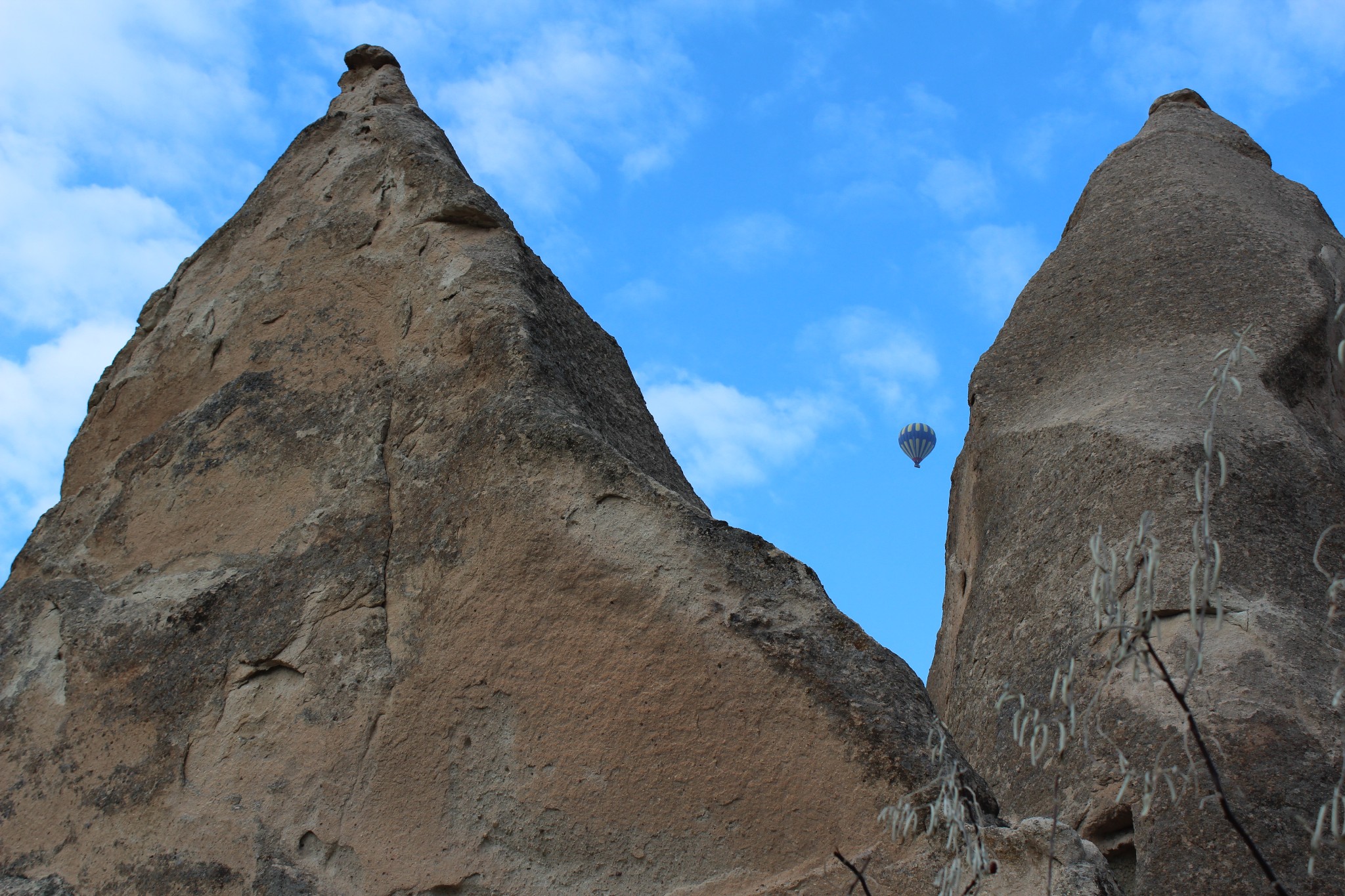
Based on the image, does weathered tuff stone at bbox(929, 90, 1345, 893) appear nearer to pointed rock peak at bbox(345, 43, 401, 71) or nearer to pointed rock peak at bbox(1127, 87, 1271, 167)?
pointed rock peak at bbox(1127, 87, 1271, 167)

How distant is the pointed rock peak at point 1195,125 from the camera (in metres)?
6.50

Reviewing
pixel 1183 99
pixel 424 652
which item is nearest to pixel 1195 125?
pixel 1183 99

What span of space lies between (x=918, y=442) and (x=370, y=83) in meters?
14.7

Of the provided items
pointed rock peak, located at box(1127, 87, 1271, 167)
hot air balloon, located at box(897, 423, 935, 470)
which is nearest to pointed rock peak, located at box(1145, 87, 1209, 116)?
pointed rock peak, located at box(1127, 87, 1271, 167)

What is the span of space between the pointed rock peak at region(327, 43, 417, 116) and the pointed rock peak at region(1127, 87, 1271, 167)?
3.88 metres

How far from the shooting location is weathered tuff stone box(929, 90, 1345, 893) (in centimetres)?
364

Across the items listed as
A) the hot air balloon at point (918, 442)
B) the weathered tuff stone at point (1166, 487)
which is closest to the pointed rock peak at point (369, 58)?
the weathered tuff stone at point (1166, 487)

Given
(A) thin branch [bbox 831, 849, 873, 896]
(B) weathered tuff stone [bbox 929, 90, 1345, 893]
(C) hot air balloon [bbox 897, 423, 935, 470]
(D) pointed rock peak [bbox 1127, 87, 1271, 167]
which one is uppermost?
(C) hot air balloon [bbox 897, 423, 935, 470]

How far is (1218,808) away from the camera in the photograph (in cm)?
350

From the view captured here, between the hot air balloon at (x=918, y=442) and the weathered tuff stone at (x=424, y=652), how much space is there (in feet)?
50.2

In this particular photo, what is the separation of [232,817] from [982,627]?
2909mm

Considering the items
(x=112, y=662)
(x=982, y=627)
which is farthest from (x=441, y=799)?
(x=982, y=627)

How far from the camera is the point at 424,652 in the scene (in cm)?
269

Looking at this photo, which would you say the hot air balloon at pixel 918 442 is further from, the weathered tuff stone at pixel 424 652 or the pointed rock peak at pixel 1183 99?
the weathered tuff stone at pixel 424 652
